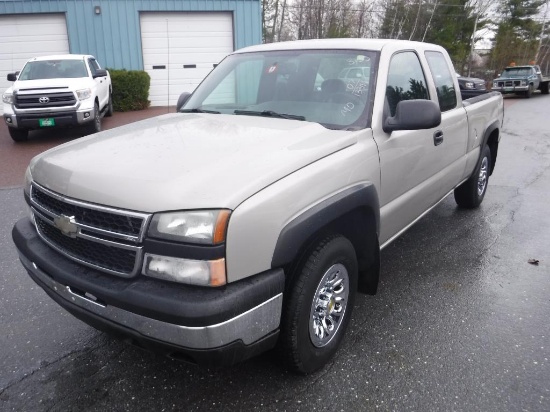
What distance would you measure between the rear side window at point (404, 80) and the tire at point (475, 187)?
184 centimetres

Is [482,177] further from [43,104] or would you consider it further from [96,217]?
[43,104]

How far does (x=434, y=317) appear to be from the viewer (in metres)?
3.30

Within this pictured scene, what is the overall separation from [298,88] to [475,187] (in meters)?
3.09

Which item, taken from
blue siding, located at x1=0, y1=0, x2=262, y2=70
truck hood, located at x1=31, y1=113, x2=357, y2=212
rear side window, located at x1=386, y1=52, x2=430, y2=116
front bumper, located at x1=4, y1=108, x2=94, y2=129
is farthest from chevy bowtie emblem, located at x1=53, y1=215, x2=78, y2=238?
blue siding, located at x1=0, y1=0, x2=262, y2=70

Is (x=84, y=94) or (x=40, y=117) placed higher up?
(x=84, y=94)

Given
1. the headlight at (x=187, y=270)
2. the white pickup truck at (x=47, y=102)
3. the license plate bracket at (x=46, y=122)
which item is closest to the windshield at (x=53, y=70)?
the white pickup truck at (x=47, y=102)

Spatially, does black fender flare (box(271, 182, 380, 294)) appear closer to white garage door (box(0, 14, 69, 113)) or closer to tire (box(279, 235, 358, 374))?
tire (box(279, 235, 358, 374))

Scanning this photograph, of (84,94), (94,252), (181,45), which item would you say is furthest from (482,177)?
(181,45)

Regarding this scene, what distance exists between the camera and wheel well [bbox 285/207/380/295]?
2744mm

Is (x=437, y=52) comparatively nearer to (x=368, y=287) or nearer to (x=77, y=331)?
(x=368, y=287)

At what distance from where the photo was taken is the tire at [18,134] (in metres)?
10.1

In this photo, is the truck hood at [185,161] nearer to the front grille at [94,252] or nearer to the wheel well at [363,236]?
the front grille at [94,252]

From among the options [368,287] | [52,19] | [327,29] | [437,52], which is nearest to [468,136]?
[437,52]

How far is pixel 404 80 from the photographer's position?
3.59 metres
